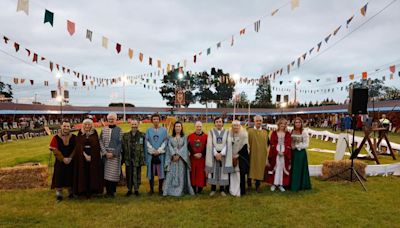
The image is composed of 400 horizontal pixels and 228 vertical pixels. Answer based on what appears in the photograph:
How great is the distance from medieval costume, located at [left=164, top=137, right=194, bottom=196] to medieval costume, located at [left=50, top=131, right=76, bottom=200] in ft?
6.31

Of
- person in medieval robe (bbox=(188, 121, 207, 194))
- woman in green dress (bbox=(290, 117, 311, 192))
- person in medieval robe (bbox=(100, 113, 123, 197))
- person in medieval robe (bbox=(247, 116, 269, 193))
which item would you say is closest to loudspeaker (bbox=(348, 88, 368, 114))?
woman in green dress (bbox=(290, 117, 311, 192))

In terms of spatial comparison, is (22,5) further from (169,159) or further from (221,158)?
(221,158)

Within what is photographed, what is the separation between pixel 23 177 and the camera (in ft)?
20.6

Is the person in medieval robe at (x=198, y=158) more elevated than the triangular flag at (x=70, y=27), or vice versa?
the triangular flag at (x=70, y=27)

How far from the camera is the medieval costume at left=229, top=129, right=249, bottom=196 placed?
574cm

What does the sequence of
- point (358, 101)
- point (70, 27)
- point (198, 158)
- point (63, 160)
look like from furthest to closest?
point (70, 27), point (358, 101), point (198, 158), point (63, 160)

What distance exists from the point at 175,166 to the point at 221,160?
3.20ft

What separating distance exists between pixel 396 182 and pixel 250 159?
12.7 feet

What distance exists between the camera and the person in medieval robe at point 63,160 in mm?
5324

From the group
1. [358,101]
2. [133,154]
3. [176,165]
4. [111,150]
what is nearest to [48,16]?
[111,150]

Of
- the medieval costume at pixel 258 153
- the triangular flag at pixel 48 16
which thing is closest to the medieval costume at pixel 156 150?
the medieval costume at pixel 258 153

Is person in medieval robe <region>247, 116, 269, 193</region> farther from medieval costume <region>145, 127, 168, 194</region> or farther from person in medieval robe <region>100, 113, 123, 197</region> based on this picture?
person in medieval robe <region>100, 113, 123, 197</region>

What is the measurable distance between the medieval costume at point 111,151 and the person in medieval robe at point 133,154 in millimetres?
139

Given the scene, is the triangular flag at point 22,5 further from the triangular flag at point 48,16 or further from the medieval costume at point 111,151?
the medieval costume at point 111,151
